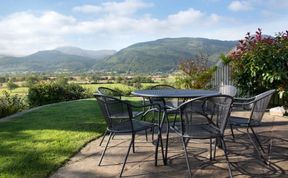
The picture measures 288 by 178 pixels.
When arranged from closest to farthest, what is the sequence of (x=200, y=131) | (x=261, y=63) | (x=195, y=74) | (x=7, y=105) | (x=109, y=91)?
1. (x=200, y=131)
2. (x=109, y=91)
3. (x=261, y=63)
4. (x=7, y=105)
5. (x=195, y=74)

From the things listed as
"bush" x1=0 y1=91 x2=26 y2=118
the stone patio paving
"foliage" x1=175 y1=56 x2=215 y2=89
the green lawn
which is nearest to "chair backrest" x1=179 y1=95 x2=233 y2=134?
the stone patio paving

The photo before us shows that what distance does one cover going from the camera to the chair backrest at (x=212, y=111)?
295cm

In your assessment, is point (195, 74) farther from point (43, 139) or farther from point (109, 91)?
point (43, 139)

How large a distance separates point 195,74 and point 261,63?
2675mm

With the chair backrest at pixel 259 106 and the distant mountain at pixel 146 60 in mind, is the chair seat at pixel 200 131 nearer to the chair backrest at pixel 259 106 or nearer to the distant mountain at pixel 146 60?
the chair backrest at pixel 259 106

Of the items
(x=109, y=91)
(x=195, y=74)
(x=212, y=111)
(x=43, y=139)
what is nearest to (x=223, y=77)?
(x=195, y=74)

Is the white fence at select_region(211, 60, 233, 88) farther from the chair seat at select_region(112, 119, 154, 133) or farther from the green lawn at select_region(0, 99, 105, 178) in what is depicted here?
the chair seat at select_region(112, 119, 154, 133)

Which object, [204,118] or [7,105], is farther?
[7,105]

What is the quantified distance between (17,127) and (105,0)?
23.8 feet

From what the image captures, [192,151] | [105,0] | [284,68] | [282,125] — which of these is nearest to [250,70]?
[284,68]

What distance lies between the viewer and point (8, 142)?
14.8ft

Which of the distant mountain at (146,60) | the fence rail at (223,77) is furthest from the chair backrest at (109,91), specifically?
the distant mountain at (146,60)

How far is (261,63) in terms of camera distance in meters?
6.80

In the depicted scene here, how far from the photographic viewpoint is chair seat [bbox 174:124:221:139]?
295 centimetres
